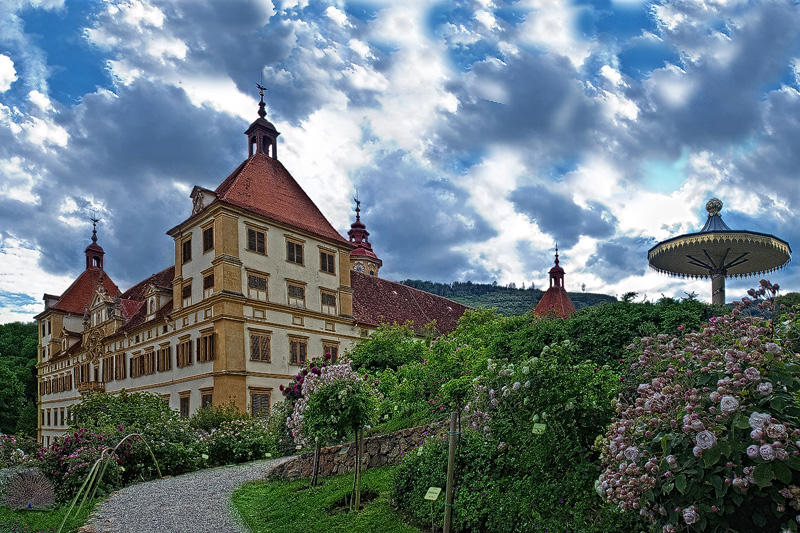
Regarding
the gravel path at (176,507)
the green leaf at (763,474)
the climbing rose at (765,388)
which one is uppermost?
the climbing rose at (765,388)

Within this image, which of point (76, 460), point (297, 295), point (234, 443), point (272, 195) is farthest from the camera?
point (272, 195)

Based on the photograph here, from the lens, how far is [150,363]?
112 feet

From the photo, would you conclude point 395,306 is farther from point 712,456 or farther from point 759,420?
point 759,420

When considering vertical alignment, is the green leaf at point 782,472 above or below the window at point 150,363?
below

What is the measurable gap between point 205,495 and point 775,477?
12.0 m

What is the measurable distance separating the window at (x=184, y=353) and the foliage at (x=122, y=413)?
288 inches

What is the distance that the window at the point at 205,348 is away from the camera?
2906cm

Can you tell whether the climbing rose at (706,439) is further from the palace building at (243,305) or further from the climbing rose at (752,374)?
the palace building at (243,305)

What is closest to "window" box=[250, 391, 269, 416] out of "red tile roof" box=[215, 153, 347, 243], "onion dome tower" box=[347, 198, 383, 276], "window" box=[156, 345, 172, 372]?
"window" box=[156, 345, 172, 372]

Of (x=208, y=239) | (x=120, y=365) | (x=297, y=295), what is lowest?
(x=120, y=365)

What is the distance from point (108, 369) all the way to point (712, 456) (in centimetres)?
4036

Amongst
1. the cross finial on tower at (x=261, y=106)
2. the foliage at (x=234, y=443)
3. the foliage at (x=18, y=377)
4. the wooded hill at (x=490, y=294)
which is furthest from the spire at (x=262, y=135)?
the wooded hill at (x=490, y=294)

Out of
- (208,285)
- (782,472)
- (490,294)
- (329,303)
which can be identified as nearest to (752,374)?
(782,472)

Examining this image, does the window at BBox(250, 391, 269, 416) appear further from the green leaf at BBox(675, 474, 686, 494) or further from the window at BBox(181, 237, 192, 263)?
the green leaf at BBox(675, 474, 686, 494)
